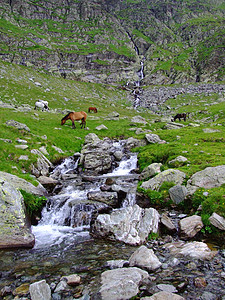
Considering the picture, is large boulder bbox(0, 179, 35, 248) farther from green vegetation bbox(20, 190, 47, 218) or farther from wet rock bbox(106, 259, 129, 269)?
wet rock bbox(106, 259, 129, 269)

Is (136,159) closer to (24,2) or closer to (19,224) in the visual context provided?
(19,224)

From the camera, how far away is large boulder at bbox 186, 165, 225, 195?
12.2 metres

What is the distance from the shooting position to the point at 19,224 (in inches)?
384

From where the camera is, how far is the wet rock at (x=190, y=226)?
30.3 feet

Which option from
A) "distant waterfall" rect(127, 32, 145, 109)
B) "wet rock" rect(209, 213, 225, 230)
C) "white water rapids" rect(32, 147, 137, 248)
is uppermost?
"distant waterfall" rect(127, 32, 145, 109)

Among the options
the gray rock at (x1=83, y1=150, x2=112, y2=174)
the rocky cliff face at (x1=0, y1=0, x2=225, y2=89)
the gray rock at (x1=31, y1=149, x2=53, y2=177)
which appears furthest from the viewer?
the rocky cliff face at (x1=0, y1=0, x2=225, y2=89)

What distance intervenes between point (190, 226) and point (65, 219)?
7.45m

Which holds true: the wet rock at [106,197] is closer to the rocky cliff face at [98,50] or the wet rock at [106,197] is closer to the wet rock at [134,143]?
the wet rock at [134,143]

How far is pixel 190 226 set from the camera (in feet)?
31.3

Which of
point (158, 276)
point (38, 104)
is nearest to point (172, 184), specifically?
point (158, 276)

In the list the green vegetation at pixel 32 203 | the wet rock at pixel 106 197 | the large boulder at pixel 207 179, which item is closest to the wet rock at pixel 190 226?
the large boulder at pixel 207 179

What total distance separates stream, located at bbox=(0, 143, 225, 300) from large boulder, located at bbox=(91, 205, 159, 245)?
1.24ft

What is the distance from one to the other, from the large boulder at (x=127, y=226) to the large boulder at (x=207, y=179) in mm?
3655

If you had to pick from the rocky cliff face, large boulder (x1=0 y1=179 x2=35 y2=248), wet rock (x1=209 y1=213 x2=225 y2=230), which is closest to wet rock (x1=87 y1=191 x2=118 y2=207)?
large boulder (x1=0 y1=179 x2=35 y2=248)
